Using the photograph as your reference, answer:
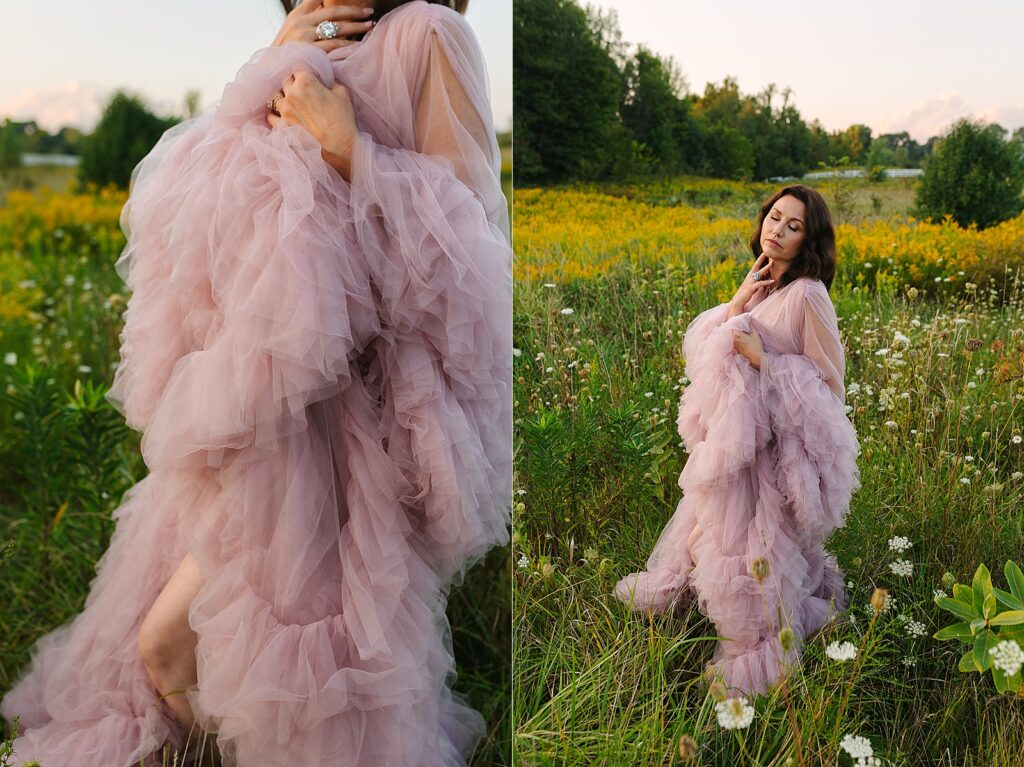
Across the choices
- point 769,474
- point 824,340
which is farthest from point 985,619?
point 824,340

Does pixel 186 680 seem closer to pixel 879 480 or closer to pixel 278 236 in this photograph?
pixel 278 236

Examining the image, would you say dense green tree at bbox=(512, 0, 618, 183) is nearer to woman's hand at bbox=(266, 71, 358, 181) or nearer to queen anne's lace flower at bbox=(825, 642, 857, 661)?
woman's hand at bbox=(266, 71, 358, 181)

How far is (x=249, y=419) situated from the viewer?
59.7 inches

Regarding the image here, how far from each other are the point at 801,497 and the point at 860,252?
450 mm

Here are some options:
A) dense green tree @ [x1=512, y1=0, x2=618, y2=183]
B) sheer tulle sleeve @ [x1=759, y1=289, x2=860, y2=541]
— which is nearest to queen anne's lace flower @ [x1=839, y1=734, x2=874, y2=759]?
sheer tulle sleeve @ [x1=759, y1=289, x2=860, y2=541]

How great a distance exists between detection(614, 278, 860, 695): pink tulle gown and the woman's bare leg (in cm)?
96

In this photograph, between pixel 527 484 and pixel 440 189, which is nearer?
pixel 440 189

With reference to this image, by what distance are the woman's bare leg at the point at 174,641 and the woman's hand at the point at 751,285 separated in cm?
109

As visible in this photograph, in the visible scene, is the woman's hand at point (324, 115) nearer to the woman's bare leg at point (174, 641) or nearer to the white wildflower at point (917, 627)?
the woman's bare leg at point (174, 641)

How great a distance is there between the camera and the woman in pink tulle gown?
161cm

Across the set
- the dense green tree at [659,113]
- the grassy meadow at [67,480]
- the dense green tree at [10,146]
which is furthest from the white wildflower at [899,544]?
the dense green tree at [10,146]

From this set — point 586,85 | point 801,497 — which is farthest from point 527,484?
point 586,85

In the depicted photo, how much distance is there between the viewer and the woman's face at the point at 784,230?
1.63 metres

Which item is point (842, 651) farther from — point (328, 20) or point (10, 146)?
point (10, 146)
